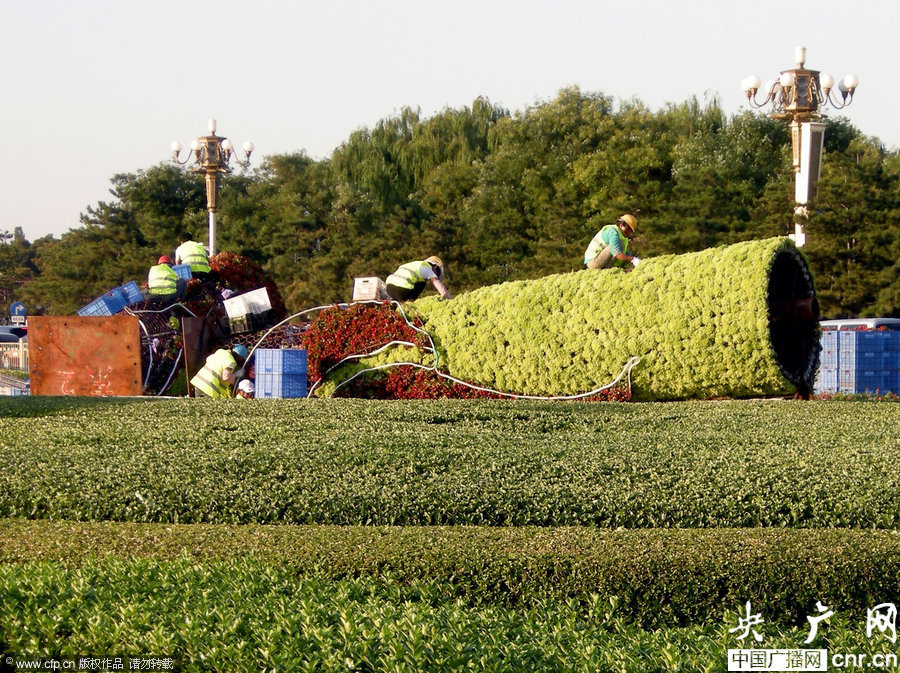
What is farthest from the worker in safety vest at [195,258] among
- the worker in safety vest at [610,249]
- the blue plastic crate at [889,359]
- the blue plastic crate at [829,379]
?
the blue plastic crate at [889,359]

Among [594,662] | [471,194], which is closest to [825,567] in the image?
[594,662]

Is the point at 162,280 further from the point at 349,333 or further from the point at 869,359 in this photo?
the point at 869,359

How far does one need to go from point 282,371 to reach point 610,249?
400cm

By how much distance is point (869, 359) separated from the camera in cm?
1496

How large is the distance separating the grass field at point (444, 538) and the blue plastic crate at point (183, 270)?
4.95m

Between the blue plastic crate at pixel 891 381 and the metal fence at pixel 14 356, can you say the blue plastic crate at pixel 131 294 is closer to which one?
the blue plastic crate at pixel 891 381

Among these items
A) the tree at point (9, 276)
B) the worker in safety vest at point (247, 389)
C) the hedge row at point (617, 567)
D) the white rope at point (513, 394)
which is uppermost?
the tree at point (9, 276)

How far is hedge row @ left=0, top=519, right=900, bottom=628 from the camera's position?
471 centimetres

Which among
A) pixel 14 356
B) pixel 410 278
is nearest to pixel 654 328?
pixel 410 278

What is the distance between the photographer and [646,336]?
1061 cm

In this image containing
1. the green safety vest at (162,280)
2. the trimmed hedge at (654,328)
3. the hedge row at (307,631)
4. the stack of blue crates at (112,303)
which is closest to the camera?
the hedge row at (307,631)

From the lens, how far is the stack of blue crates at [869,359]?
14852mm

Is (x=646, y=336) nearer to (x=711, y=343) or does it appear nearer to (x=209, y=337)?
(x=711, y=343)

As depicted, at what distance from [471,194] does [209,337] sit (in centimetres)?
2868
